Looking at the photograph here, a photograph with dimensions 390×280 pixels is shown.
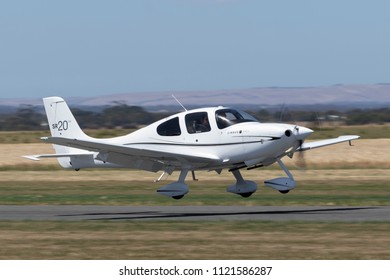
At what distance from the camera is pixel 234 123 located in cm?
2361

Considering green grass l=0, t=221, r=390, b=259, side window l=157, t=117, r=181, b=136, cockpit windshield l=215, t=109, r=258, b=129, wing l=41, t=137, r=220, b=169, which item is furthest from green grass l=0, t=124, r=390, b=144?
green grass l=0, t=221, r=390, b=259

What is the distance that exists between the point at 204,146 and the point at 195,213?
207 centimetres

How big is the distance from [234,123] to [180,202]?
12.9ft

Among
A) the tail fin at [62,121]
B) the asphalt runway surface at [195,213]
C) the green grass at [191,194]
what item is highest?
the tail fin at [62,121]

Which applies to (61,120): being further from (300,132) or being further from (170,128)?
(300,132)

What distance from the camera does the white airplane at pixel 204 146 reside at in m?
22.7

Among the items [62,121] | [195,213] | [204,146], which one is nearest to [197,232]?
[195,213]

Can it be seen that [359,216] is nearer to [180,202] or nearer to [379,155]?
[180,202]

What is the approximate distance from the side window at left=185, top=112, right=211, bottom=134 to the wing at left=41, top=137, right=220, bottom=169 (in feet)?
1.78

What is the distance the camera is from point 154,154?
23703 millimetres

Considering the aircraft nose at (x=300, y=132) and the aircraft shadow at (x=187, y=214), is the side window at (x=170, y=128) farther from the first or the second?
the aircraft nose at (x=300, y=132)

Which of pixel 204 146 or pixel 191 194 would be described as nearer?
pixel 204 146

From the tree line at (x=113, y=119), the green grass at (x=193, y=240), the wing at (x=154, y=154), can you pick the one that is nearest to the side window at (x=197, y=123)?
the wing at (x=154, y=154)

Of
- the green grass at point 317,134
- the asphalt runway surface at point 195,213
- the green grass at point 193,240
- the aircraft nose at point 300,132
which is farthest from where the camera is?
the green grass at point 317,134
